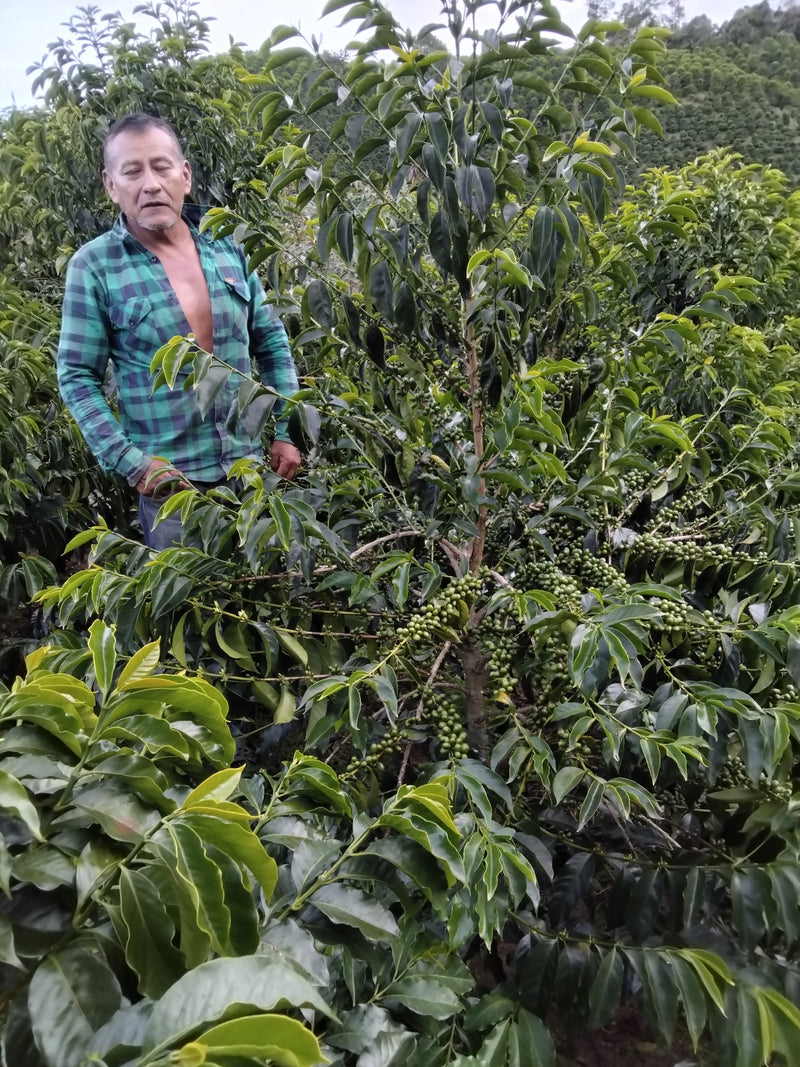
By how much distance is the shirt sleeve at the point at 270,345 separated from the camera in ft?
7.41

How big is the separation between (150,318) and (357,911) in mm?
1757

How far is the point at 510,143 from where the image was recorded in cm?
155

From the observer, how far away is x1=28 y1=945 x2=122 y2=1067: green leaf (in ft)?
1.63

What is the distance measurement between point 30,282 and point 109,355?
2832mm

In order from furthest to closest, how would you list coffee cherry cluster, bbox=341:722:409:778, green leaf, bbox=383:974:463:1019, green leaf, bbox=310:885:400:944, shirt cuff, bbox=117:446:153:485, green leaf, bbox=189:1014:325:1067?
shirt cuff, bbox=117:446:153:485, coffee cherry cluster, bbox=341:722:409:778, green leaf, bbox=383:974:463:1019, green leaf, bbox=310:885:400:944, green leaf, bbox=189:1014:325:1067

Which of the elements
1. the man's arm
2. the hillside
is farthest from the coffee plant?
the hillside

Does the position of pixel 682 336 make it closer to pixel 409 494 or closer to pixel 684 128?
pixel 409 494

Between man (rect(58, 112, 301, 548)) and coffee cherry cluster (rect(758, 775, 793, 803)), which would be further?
man (rect(58, 112, 301, 548))

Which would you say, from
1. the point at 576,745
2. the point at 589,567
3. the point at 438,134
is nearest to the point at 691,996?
the point at 576,745

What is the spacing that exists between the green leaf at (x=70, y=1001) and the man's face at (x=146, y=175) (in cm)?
197

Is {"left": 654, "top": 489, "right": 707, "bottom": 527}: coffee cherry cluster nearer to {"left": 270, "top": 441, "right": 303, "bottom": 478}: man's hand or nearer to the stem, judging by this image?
the stem

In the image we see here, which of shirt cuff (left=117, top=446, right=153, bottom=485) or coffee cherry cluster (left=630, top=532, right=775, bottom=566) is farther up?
shirt cuff (left=117, top=446, right=153, bottom=485)

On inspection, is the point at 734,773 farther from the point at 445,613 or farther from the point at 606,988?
the point at 445,613

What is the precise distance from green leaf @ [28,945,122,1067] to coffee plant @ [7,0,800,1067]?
4cm
